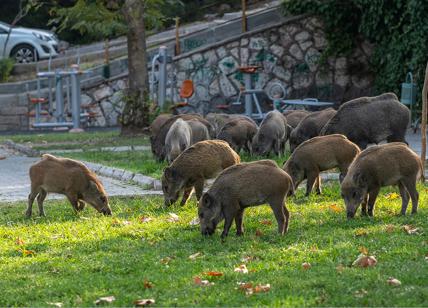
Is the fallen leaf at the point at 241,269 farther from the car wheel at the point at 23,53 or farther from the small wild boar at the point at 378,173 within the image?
the car wheel at the point at 23,53

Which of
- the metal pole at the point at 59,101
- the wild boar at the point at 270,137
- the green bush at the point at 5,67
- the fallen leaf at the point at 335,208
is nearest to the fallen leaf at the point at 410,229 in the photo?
the fallen leaf at the point at 335,208

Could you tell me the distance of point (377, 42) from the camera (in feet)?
95.9

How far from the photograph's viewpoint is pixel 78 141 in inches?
992

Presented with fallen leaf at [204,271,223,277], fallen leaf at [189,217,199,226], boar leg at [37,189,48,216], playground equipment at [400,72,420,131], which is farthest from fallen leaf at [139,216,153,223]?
playground equipment at [400,72,420,131]

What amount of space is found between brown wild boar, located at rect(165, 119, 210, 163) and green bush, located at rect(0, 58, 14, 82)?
65.9 feet

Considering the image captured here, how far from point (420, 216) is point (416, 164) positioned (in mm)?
592

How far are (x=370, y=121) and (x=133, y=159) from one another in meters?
5.64

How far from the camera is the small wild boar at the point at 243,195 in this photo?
10.3 m

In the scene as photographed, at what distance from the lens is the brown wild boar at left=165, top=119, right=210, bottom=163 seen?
16.8m

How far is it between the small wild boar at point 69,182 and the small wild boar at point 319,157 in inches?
98.6

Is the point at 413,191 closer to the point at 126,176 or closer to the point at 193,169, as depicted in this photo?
the point at 193,169

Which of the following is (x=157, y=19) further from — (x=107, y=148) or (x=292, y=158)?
(x=292, y=158)

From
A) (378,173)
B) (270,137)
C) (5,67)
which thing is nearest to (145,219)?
(378,173)

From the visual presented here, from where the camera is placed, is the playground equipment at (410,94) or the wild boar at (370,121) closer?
the wild boar at (370,121)
